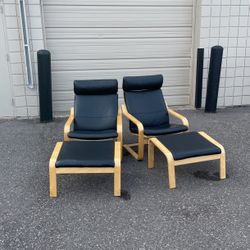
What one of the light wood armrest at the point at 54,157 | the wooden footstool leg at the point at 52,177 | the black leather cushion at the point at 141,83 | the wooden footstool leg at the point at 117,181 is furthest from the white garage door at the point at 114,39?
the wooden footstool leg at the point at 117,181

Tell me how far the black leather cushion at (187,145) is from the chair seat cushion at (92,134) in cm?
59

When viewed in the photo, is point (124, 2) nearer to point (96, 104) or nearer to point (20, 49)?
point (20, 49)

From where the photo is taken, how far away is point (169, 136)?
3.75 meters

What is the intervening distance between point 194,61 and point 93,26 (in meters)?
1.93

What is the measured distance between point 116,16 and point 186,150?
3268 mm

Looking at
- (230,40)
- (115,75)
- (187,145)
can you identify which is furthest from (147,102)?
(230,40)

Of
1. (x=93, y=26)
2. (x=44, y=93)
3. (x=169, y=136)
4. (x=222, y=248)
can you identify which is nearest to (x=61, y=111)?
(x=44, y=93)

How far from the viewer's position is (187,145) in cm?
349

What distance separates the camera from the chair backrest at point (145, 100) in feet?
14.5

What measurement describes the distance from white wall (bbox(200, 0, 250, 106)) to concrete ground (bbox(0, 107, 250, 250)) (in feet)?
7.40

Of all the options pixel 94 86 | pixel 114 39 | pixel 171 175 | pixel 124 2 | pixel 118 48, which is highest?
pixel 124 2

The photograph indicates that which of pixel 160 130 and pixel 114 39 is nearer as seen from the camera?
pixel 160 130

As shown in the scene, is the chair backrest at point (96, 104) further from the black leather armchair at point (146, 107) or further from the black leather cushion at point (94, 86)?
the black leather armchair at point (146, 107)

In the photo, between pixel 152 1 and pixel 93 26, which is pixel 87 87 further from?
pixel 152 1
